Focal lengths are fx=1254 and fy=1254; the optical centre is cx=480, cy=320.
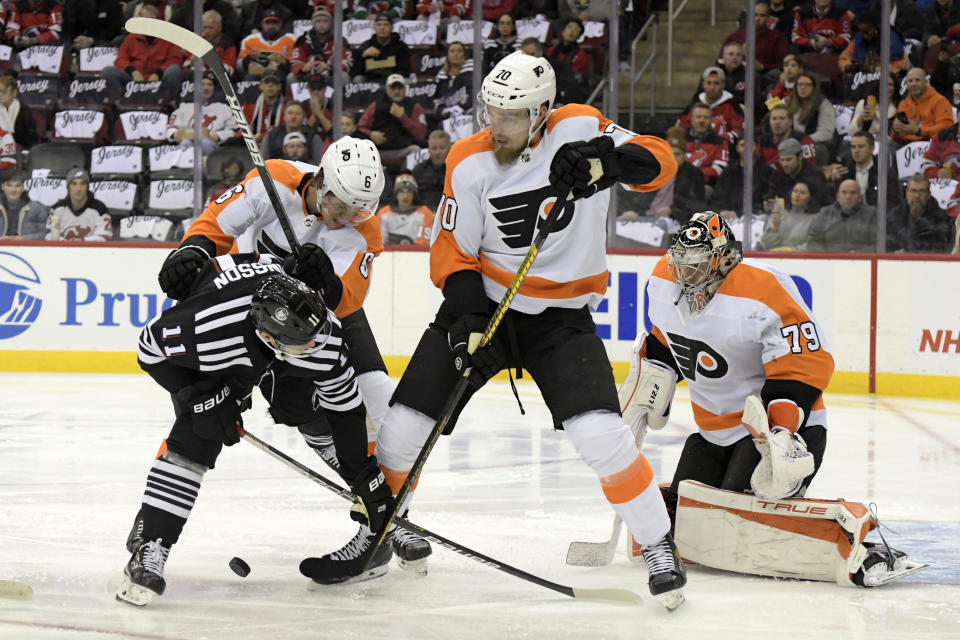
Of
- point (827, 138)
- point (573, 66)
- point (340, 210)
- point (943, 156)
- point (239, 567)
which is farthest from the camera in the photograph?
point (573, 66)

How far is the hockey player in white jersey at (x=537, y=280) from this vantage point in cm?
279

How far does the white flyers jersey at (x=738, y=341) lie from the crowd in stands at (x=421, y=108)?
4048 mm

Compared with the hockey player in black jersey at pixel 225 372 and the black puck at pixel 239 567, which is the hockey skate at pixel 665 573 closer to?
the hockey player in black jersey at pixel 225 372

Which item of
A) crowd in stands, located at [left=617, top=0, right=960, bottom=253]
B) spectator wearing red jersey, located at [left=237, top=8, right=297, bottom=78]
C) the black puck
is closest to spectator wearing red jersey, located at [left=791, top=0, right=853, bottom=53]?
crowd in stands, located at [left=617, top=0, right=960, bottom=253]

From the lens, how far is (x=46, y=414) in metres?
5.80

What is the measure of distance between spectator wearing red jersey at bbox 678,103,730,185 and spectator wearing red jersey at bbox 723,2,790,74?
1.37ft

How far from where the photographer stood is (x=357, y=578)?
10.1 ft

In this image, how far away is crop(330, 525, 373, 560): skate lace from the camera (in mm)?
3020

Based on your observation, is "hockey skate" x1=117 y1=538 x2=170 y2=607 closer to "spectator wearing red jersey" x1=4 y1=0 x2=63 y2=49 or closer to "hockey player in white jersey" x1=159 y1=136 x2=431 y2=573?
"hockey player in white jersey" x1=159 y1=136 x2=431 y2=573

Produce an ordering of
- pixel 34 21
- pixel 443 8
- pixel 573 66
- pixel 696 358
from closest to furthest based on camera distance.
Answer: pixel 696 358
pixel 573 66
pixel 443 8
pixel 34 21

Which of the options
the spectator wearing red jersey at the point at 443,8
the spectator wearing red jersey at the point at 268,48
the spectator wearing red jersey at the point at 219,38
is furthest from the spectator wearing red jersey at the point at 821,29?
the spectator wearing red jersey at the point at 219,38

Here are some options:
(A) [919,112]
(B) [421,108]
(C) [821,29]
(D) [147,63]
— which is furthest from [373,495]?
(D) [147,63]

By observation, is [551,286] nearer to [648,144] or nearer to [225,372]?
[648,144]

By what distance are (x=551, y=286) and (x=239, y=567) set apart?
1.00 metres
